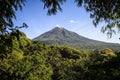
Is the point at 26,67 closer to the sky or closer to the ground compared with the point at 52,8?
closer to the ground

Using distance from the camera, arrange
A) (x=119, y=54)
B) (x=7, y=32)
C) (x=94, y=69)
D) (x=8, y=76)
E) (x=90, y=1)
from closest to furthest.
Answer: (x=7, y=32) < (x=90, y=1) < (x=119, y=54) < (x=94, y=69) < (x=8, y=76)

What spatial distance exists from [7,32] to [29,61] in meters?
27.0

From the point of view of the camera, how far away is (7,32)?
5.53 m

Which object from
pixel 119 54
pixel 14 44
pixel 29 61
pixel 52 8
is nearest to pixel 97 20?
pixel 52 8

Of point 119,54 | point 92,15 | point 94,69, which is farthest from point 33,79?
point 92,15

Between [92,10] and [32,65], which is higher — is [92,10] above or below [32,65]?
above

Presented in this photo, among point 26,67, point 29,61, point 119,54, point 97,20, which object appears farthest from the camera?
point 29,61

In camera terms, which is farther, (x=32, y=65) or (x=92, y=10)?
(x=32, y=65)

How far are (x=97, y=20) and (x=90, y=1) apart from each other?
2.54 ft

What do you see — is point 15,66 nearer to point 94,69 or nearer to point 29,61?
point 29,61

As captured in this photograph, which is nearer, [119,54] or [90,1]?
[90,1]

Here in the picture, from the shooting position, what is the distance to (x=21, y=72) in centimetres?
2786

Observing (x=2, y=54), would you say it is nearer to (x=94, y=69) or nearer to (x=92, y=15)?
(x=92, y=15)

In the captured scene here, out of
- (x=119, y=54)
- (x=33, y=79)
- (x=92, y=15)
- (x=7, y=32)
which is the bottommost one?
(x=33, y=79)
